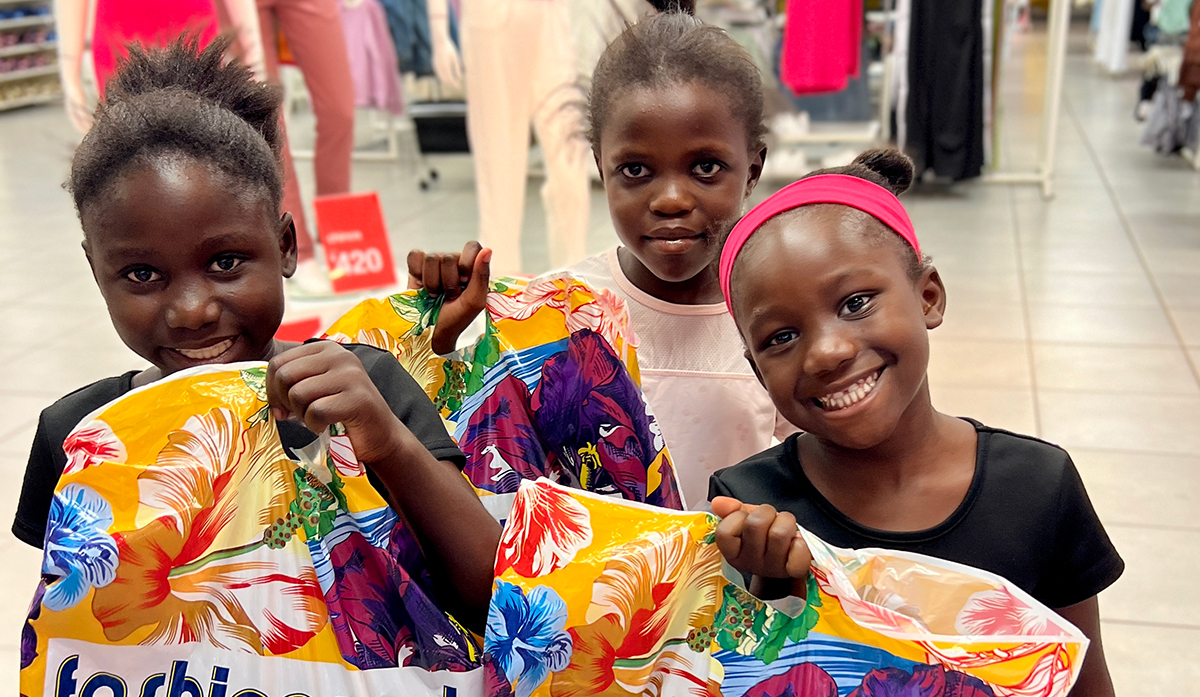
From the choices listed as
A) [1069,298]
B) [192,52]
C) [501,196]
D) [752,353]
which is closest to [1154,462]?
[1069,298]

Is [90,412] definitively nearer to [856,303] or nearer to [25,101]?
[856,303]

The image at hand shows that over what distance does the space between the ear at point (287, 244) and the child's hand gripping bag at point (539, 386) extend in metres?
0.09

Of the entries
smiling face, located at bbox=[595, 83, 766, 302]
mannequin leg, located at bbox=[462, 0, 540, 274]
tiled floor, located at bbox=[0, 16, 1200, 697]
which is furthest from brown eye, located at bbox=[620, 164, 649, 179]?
mannequin leg, located at bbox=[462, 0, 540, 274]

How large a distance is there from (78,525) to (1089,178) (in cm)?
605

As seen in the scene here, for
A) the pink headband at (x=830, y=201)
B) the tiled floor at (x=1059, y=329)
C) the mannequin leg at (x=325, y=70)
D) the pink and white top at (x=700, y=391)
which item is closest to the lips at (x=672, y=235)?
the pink and white top at (x=700, y=391)

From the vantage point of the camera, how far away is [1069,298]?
392 centimetres

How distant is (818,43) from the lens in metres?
4.82

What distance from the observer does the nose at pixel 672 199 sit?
1297mm

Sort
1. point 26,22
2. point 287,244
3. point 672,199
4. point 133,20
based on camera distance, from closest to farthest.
Result: 1. point 287,244
2. point 672,199
3. point 133,20
4. point 26,22

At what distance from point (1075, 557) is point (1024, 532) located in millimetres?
53

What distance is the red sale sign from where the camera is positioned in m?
3.07

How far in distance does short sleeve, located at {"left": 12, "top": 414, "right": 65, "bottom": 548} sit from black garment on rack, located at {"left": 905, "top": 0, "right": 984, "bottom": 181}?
4.42 metres

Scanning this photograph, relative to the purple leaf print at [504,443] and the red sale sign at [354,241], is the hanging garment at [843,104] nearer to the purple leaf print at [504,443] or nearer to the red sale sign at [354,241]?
the red sale sign at [354,241]

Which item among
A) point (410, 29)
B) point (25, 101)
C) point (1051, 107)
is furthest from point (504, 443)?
point (25, 101)
